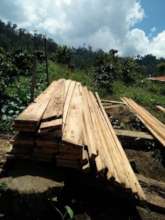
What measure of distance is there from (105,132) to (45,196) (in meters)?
2.33

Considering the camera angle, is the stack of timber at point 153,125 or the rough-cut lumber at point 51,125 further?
the stack of timber at point 153,125

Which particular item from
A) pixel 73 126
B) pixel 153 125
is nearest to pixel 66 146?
pixel 73 126

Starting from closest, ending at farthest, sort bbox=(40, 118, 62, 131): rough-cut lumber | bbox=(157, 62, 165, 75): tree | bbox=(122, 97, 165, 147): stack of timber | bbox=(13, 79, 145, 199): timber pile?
bbox=(13, 79, 145, 199): timber pile < bbox=(40, 118, 62, 131): rough-cut lumber < bbox=(122, 97, 165, 147): stack of timber < bbox=(157, 62, 165, 75): tree

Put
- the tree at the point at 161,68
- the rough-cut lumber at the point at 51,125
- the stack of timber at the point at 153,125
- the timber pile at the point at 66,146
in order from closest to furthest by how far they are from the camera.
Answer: the timber pile at the point at 66,146
the rough-cut lumber at the point at 51,125
the stack of timber at the point at 153,125
the tree at the point at 161,68

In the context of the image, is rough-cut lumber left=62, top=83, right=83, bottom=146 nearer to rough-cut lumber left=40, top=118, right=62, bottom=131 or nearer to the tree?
rough-cut lumber left=40, top=118, right=62, bottom=131

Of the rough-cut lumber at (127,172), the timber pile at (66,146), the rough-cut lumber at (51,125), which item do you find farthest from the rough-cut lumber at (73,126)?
the rough-cut lumber at (127,172)

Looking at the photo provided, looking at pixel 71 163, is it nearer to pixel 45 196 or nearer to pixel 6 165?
pixel 45 196

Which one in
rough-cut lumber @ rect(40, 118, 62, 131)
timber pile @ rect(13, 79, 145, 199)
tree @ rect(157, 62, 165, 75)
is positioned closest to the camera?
timber pile @ rect(13, 79, 145, 199)

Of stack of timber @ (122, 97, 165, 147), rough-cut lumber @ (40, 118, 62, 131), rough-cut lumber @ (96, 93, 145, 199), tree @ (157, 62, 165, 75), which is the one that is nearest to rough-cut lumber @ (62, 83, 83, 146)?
rough-cut lumber @ (40, 118, 62, 131)

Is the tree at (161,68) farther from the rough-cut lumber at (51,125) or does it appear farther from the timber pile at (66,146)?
the rough-cut lumber at (51,125)

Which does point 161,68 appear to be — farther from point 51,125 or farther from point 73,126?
point 51,125

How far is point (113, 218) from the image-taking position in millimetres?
3664

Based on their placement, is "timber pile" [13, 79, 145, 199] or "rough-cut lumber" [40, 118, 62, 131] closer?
"timber pile" [13, 79, 145, 199]

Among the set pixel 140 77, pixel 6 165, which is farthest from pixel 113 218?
pixel 140 77
